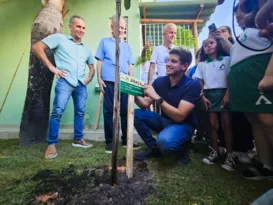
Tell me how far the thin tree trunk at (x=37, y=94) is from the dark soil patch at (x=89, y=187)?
1450 mm

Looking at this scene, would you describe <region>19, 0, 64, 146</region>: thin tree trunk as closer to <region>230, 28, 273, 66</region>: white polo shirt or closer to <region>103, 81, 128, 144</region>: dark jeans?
<region>103, 81, 128, 144</region>: dark jeans

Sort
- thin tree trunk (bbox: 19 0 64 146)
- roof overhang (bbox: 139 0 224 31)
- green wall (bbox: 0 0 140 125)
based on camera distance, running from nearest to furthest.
Answer: 1. thin tree trunk (bbox: 19 0 64 146)
2. roof overhang (bbox: 139 0 224 31)
3. green wall (bbox: 0 0 140 125)

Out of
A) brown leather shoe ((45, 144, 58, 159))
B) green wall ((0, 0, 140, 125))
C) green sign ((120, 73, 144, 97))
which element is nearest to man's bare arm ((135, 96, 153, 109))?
green sign ((120, 73, 144, 97))

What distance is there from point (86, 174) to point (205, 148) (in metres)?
1.75

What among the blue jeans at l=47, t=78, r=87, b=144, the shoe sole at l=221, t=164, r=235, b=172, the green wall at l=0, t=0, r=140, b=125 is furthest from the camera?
the green wall at l=0, t=0, r=140, b=125

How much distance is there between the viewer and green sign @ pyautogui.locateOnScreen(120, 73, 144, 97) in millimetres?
1367

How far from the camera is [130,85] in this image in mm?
1438

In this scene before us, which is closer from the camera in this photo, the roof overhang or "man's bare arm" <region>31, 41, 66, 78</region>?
"man's bare arm" <region>31, 41, 66, 78</region>

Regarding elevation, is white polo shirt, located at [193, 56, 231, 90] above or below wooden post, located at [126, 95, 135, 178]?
above

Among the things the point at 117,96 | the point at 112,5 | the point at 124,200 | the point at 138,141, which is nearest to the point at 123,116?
the point at 138,141

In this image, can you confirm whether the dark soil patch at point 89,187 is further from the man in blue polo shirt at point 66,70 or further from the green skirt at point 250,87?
the green skirt at point 250,87

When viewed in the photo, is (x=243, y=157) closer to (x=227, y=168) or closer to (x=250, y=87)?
(x=227, y=168)

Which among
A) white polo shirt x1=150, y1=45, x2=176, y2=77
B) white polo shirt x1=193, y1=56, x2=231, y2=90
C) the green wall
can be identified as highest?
the green wall

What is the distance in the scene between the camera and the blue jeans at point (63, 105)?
225 centimetres
